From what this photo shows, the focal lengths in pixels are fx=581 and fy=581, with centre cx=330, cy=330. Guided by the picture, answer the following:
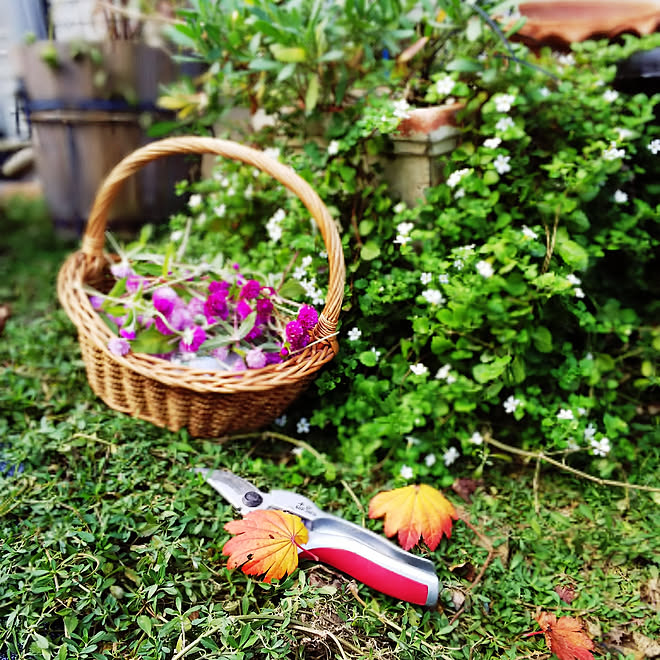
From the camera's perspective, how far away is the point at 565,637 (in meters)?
1.24

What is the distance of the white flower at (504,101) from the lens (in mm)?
1674

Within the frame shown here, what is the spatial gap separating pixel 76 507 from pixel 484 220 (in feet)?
4.38

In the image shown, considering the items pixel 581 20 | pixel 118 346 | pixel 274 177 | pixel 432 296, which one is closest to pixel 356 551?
pixel 432 296

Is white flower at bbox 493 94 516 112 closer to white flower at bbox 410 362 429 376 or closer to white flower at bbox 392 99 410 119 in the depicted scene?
white flower at bbox 392 99 410 119

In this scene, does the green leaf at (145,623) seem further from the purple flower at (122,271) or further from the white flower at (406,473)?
the purple flower at (122,271)

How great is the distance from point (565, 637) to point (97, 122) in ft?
8.84

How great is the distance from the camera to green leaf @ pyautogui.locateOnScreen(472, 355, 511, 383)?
1.54 m

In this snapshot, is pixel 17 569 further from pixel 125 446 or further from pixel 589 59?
pixel 589 59

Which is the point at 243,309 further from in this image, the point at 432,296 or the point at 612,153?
the point at 612,153

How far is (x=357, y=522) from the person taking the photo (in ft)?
4.94

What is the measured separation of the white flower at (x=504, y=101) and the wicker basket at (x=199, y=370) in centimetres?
64

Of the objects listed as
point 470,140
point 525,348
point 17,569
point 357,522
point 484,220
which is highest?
point 470,140

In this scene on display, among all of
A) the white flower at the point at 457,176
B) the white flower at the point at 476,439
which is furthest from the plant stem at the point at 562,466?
the white flower at the point at 457,176

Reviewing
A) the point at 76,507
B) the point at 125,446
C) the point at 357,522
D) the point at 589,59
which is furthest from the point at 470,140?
the point at 76,507
